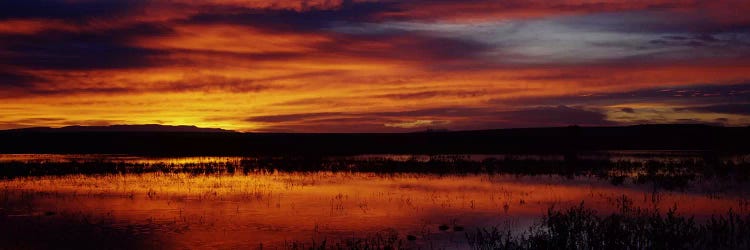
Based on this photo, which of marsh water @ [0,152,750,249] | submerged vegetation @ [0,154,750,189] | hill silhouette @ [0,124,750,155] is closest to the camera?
marsh water @ [0,152,750,249]

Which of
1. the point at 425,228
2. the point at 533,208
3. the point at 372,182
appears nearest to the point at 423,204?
the point at 533,208

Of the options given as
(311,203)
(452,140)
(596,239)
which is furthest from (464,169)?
(452,140)

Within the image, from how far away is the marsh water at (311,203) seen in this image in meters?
14.4

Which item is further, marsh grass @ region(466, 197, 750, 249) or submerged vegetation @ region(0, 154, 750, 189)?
submerged vegetation @ region(0, 154, 750, 189)

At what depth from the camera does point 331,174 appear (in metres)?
30.9

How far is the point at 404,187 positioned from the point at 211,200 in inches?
276

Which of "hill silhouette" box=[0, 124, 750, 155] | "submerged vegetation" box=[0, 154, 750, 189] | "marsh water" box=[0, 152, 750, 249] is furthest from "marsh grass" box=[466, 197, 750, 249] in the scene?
"hill silhouette" box=[0, 124, 750, 155]

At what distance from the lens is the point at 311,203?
19.4 meters

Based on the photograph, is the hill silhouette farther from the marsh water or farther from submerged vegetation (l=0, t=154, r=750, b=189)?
Result: the marsh water

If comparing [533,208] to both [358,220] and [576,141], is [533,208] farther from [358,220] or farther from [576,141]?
[576,141]

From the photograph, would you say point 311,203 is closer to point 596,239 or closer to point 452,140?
point 596,239

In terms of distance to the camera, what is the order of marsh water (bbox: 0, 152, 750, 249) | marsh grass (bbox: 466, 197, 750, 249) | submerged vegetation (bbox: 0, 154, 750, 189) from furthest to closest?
submerged vegetation (bbox: 0, 154, 750, 189) < marsh water (bbox: 0, 152, 750, 249) < marsh grass (bbox: 466, 197, 750, 249)

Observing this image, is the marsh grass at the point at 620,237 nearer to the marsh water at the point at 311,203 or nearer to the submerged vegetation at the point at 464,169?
the marsh water at the point at 311,203

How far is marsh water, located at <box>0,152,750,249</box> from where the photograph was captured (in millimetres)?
14352
